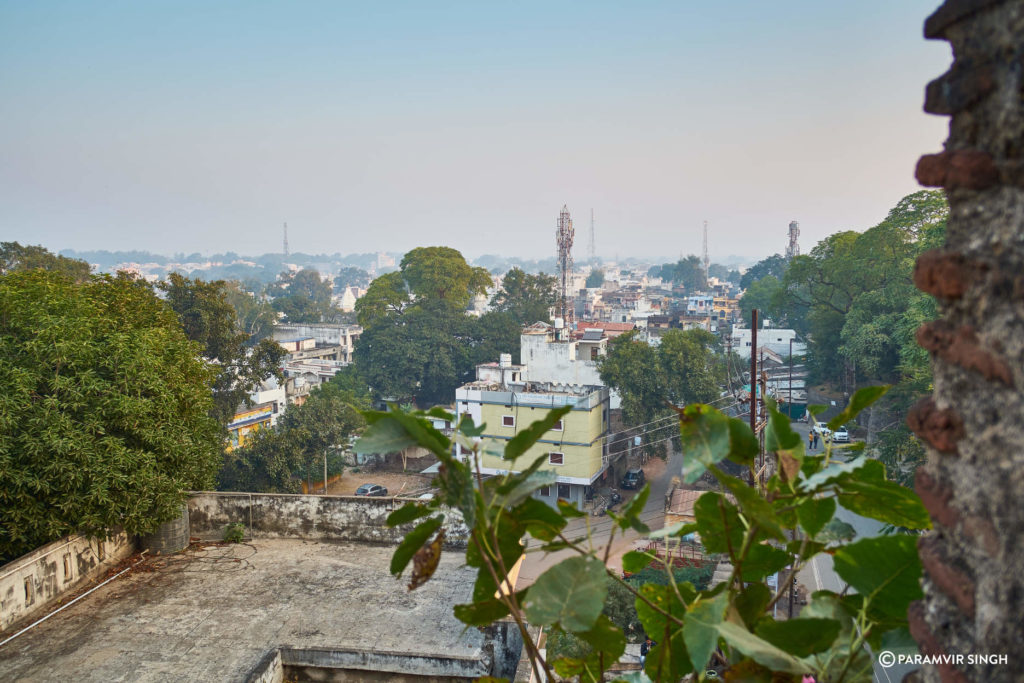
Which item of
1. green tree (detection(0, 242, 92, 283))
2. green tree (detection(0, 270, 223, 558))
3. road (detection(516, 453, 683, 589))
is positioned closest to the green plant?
green tree (detection(0, 270, 223, 558))

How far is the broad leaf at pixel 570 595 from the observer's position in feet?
3.60

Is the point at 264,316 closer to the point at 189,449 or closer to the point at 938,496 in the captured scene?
the point at 189,449

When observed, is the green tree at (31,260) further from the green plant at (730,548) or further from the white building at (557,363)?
the green plant at (730,548)

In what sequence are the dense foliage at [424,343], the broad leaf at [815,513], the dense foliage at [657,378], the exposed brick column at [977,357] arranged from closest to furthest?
1. the exposed brick column at [977,357]
2. the broad leaf at [815,513]
3. the dense foliage at [657,378]
4. the dense foliage at [424,343]

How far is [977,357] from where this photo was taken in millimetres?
969

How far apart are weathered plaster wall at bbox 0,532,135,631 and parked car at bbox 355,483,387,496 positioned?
42.6 ft

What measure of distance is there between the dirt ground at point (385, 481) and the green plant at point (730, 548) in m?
18.5

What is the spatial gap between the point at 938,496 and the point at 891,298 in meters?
19.9

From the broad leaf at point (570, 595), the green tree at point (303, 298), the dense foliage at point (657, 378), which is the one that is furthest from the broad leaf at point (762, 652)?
the green tree at point (303, 298)

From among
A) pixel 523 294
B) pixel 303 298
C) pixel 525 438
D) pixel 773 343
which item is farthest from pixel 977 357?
pixel 303 298

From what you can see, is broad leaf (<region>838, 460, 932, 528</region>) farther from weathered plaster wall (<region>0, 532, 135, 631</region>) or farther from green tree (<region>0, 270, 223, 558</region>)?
green tree (<region>0, 270, 223, 558</region>)

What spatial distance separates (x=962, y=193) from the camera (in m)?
1.03

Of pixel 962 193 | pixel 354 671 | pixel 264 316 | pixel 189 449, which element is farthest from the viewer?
pixel 264 316

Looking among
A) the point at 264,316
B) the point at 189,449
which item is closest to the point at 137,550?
the point at 189,449
